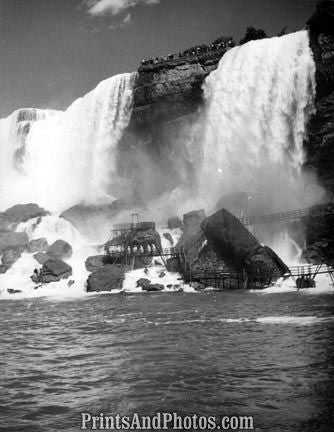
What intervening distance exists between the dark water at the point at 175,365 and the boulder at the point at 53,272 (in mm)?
13390

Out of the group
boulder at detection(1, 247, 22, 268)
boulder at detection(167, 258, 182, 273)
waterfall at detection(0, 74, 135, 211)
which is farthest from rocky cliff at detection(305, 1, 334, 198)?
boulder at detection(1, 247, 22, 268)

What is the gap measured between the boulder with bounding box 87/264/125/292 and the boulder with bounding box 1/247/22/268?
11.2 metres

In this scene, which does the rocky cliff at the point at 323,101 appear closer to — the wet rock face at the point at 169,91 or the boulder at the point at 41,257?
the wet rock face at the point at 169,91

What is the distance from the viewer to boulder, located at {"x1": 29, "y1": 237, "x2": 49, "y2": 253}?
43550 mm

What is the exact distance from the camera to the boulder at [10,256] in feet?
135

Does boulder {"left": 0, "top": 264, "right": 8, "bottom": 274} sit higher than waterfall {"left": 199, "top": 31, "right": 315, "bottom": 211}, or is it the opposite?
waterfall {"left": 199, "top": 31, "right": 315, "bottom": 211}

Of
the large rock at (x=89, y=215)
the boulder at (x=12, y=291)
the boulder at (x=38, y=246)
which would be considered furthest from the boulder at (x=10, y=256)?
the large rock at (x=89, y=215)

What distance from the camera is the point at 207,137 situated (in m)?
49.6

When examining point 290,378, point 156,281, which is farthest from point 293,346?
point 156,281

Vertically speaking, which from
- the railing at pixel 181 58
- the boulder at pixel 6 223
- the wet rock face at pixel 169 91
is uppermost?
the railing at pixel 181 58

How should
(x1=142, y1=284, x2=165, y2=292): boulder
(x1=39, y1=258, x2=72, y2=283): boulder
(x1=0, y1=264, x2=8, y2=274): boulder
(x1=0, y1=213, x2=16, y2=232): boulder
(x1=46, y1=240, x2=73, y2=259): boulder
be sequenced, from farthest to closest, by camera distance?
(x1=0, y1=213, x2=16, y2=232): boulder < (x1=46, y1=240, x2=73, y2=259): boulder < (x1=0, y1=264, x2=8, y2=274): boulder < (x1=39, y1=258, x2=72, y2=283): boulder < (x1=142, y1=284, x2=165, y2=292): boulder

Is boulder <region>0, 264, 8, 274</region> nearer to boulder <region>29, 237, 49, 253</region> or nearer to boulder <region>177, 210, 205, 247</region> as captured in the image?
boulder <region>29, 237, 49, 253</region>

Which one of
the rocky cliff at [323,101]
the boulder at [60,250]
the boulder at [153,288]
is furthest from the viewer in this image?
the boulder at [60,250]

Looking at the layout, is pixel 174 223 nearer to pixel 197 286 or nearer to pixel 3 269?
pixel 197 286
